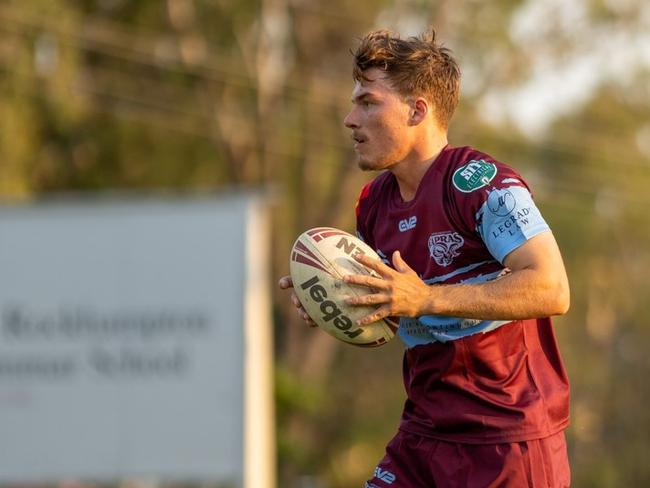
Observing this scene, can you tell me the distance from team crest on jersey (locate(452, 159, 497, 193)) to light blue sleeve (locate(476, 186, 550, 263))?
0.07 metres

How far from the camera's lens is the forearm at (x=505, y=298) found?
4656 mm

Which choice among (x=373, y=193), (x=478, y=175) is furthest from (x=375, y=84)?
(x=478, y=175)

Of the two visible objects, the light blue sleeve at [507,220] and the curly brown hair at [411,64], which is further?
the curly brown hair at [411,64]

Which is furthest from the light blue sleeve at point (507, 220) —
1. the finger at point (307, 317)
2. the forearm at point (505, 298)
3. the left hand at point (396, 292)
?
the finger at point (307, 317)

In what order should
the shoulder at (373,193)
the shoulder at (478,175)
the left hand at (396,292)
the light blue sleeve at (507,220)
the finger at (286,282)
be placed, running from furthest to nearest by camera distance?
1. the shoulder at (373,193)
2. the finger at (286,282)
3. the shoulder at (478,175)
4. the light blue sleeve at (507,220)
5. the left hand at (396,292)

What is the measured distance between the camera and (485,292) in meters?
4.70

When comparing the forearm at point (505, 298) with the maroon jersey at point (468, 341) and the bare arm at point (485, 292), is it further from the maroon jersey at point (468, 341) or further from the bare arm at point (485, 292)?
the maroon jersey at point (468, 341)

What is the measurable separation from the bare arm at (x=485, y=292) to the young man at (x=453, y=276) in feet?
0.04

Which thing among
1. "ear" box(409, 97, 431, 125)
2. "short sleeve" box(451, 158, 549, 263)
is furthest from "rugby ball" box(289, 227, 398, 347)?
"ear" box(409, 97, 431, 125)

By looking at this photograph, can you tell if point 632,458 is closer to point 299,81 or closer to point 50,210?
point 299,81

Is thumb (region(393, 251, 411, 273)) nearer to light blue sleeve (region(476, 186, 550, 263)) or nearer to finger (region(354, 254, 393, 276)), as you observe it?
finger (region(354, 254, 393, 276))

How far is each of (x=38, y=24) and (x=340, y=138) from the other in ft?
30.7

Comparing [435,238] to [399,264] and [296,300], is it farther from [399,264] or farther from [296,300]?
[296,300]

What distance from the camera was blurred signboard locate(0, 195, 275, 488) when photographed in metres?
18.5
